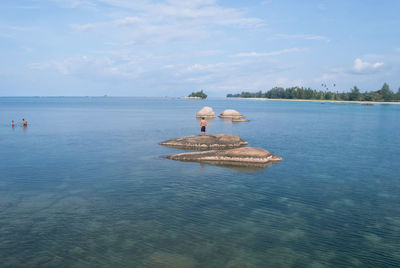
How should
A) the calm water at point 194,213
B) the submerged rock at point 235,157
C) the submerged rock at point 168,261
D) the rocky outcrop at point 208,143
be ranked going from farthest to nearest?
the rocky outcrop at point 208,143 → the submerged rock at point 235,157 → the calm water at point 194,213 → the submerged rock at point 168,261

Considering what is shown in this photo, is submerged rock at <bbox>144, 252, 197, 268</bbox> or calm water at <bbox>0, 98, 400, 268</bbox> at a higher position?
calm water at <bbox>0, 98, 400, 268</bbox>

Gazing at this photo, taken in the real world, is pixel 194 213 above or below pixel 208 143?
below

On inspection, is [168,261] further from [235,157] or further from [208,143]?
[208,143]

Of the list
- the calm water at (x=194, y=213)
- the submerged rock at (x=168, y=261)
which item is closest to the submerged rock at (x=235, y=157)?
the calm water at (x=194, y=213)

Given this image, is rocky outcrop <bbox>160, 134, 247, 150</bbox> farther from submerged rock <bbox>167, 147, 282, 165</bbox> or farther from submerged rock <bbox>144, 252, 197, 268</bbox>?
submerged rock <bbox>144, 252, 197, 268</bbox>

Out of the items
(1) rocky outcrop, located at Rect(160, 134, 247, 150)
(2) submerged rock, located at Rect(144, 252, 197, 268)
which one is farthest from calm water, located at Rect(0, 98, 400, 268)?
(1) rocky outcrop, located at Rect(160, 134, 247, 150)

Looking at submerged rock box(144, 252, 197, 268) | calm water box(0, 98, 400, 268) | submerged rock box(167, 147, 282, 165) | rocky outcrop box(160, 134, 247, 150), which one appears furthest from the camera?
rocky outcrop box(160, 134, 247, 150)

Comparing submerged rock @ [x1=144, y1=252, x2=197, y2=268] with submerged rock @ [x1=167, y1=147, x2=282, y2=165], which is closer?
submerged rock @ [x1=144, y1=252, x2=197, y2=268]

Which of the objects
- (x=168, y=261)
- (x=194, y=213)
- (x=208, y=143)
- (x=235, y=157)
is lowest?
(x=168, y=261)

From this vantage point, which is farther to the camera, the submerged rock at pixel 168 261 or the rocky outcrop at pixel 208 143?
the rocky outcrop at pixel 208 143

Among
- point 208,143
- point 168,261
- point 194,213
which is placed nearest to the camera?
point 168,261

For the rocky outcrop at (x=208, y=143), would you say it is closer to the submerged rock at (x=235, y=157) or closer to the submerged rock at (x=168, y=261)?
the submerged rock at (x=235, y=157)

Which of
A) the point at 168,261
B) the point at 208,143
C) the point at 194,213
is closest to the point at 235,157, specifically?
the point at 208,143

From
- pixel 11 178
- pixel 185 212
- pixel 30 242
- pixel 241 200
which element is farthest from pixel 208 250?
pixel 11 178
